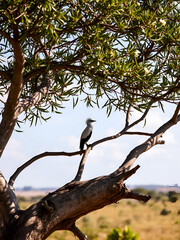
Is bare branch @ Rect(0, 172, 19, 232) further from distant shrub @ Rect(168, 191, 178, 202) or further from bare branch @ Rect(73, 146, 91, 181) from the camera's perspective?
distant shrub @ Rect(168, 191, 178, 202)

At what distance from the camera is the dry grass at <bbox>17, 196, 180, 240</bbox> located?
18575mm

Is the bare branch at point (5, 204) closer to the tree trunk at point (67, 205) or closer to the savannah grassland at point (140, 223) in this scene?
the tree trunk at point (67, 205)

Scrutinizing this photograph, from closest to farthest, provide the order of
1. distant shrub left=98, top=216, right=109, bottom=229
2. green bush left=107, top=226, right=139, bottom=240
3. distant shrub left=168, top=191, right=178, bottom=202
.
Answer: distant shrub left=168, top=191, right=178, bottom=202, green bush left=107, top=226, right=139, bottom=240, distant shrub left=98, top=216, right=109, bottom=229

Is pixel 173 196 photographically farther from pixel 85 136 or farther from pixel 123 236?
pixel 85 136

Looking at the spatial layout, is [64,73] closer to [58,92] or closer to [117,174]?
[58,92]

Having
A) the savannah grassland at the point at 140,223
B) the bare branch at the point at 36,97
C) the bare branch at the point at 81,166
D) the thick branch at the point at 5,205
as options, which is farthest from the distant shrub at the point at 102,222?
the thick branch at the point at 5,205

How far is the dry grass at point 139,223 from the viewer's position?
18.6m

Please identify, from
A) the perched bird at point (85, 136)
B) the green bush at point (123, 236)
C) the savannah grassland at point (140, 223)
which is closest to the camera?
the perched bird at point (85, 136)

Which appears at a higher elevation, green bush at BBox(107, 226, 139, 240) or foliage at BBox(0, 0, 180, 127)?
foliage at BBox(0, 0, 180, 127)

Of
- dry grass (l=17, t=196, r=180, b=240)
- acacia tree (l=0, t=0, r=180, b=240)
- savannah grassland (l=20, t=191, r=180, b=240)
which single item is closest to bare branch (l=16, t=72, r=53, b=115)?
acacia tree (l=0, t=0, r=180, b=240)

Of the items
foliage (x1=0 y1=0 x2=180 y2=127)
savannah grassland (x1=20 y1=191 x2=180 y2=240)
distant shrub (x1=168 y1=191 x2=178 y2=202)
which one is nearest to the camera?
foliage (x1=0 y1=0 x2=180 y2=127)

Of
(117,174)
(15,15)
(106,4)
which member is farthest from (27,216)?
(106,4)

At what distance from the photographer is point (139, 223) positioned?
2080cm

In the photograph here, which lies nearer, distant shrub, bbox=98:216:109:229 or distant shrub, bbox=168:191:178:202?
distant shrub, bbox=168:191:178:202
